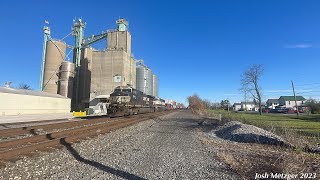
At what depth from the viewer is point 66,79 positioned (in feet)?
262

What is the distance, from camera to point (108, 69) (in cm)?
8000

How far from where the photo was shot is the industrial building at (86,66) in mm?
79500

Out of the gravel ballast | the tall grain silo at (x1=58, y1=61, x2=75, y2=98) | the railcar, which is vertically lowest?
the gravel ballast

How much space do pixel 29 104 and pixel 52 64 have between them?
46521 mm

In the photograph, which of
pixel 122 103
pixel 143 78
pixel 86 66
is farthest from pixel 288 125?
pixel 143 78

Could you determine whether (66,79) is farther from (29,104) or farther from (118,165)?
(118,165)

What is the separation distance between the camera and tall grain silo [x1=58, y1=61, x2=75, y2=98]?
79062 mm

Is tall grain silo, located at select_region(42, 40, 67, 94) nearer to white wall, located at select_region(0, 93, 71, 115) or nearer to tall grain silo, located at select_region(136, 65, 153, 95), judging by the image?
white wall, located at select_region(0, 93, 71, 115)

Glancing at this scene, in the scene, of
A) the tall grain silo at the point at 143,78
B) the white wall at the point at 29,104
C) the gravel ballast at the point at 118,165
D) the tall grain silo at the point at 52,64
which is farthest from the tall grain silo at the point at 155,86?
the gravel ballast at the point at 118,165

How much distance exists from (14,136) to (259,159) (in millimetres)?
10826

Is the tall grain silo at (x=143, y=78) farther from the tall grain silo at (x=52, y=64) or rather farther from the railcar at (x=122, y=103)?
the railcar at (x=122, y=103)

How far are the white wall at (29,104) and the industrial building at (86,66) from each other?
97.5 ft

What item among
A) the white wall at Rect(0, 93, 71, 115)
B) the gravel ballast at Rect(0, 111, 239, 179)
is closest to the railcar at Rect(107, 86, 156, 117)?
the white wall at Rect(0, 93, 71, 115)

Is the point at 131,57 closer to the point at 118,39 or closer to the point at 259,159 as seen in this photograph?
the point at 118,39
